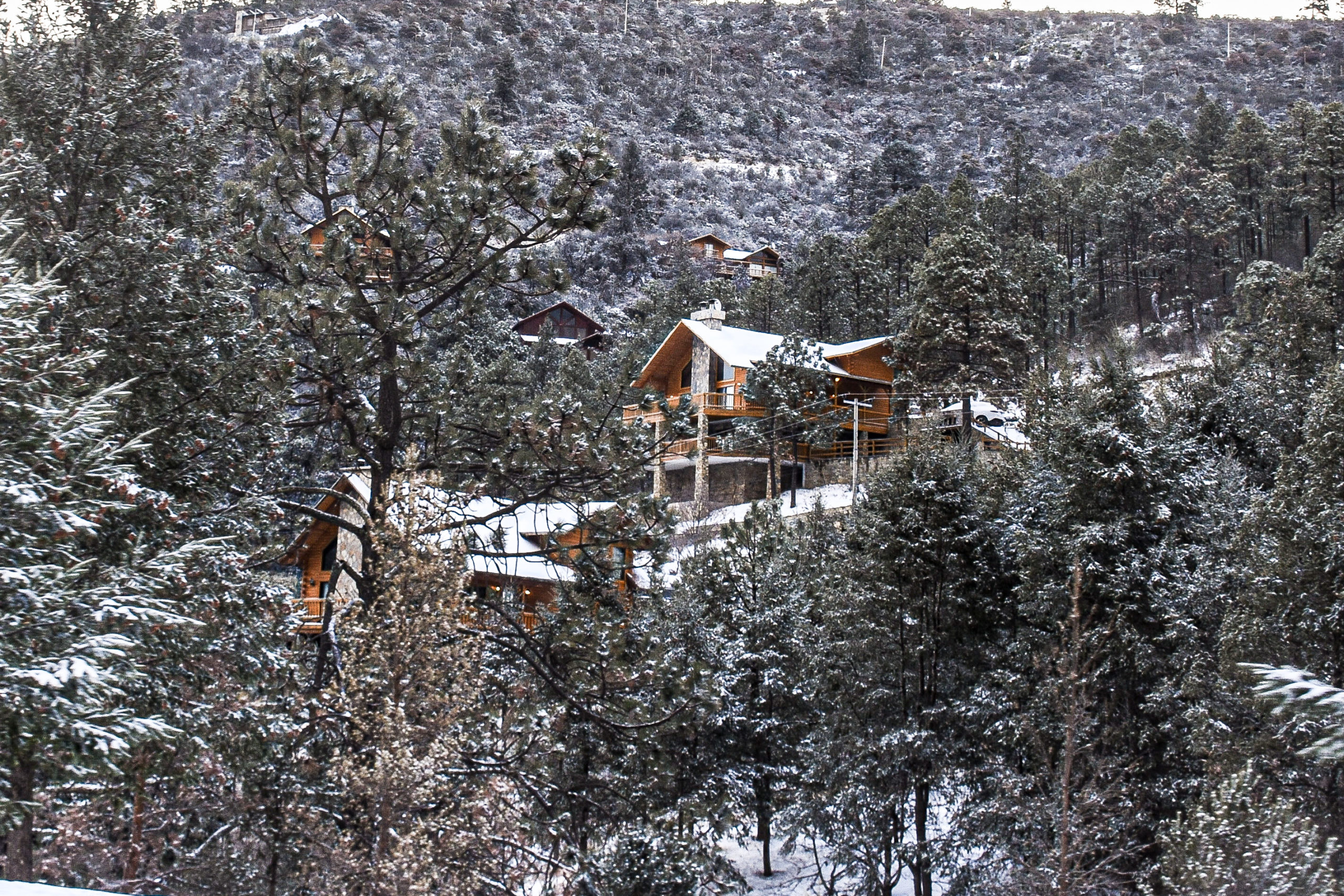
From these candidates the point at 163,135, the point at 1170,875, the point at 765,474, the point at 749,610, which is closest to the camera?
the point at 163,135

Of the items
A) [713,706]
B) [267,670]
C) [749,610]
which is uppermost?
[267,670]

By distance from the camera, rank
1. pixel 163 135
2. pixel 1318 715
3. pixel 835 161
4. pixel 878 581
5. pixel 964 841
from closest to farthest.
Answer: pixel 1318 715 < pixel 163 135 < pixel 964 841 < pixel 878 581 < pixel 835 161

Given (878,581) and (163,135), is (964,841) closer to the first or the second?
(878,581)

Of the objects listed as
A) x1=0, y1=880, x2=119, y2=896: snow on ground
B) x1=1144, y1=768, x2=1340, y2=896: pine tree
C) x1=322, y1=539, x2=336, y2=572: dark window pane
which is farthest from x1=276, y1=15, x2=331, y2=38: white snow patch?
x1=0, y1=880, x2=119, y2=896: snow on ground

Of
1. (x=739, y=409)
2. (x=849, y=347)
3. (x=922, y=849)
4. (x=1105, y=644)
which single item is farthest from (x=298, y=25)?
(x=1105, y=644)

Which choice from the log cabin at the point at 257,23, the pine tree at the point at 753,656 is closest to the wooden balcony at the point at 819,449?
the pine tree at the point at 753,656

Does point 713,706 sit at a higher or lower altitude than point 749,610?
higher

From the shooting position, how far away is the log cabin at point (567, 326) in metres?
61.7

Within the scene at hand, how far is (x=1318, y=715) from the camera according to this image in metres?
4.42

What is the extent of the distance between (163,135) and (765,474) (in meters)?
34.6

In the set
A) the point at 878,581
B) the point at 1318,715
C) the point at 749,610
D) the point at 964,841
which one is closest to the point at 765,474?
the point at 749,610

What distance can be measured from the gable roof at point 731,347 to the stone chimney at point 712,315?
0.83 feet

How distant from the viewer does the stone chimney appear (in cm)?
4456

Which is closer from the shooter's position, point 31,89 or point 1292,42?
point 31,89
